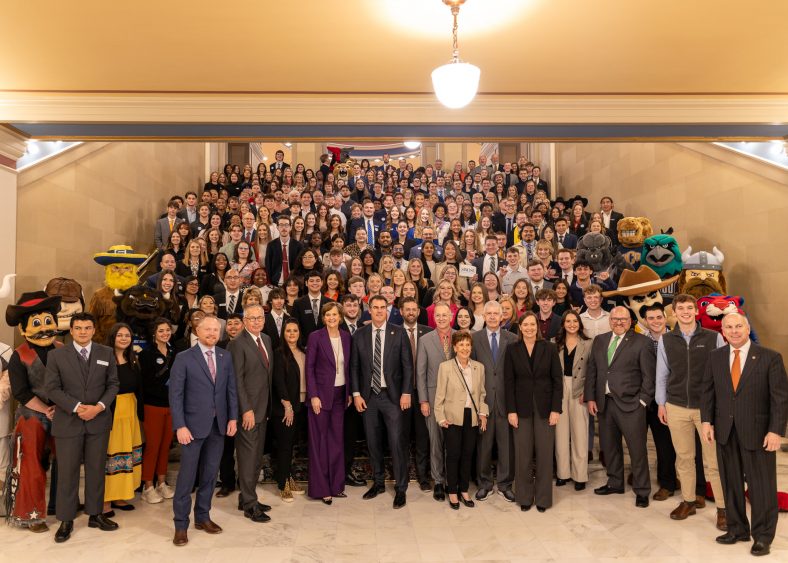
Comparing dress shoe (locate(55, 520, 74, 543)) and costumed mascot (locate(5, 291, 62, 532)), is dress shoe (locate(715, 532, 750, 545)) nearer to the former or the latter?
dress shoe (locate(55, 520, 74, 543))

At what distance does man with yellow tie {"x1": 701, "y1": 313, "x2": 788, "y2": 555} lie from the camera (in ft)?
12.5

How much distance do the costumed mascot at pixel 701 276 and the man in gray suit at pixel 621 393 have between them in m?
2.13

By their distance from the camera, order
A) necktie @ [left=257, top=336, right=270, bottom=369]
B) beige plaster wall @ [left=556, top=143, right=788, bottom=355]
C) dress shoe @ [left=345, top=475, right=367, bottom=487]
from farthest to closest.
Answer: beige plaster wall @ [left=556, top=143, right=788, bottom=355], dress shoe @ [left=345, top=475, right=367, bottom=487], necktie @ [left=257, top=336, right=270, bottom=369]

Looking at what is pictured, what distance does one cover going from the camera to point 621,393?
495 centimetres

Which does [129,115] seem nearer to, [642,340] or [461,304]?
[461,304]

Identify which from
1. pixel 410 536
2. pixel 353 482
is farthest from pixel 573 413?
pixel 353 482

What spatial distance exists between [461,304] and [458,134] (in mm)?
1761

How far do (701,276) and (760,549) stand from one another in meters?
3.68

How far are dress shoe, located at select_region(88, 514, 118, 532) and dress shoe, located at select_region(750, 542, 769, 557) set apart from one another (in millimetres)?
4369

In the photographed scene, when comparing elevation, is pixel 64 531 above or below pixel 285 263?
below

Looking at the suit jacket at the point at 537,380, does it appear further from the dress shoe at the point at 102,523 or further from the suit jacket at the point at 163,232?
the suit jacket at the point at 163,232

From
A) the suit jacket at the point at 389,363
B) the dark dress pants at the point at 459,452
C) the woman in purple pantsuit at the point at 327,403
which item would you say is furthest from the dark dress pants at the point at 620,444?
the woman in purple pantsuit at the point at 327,403

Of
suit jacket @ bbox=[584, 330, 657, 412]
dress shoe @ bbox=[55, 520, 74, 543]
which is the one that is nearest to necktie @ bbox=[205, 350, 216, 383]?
dress shoe @ bbox=[55, 520, 74, 543]

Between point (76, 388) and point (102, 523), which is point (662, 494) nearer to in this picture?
point (102, 523)
